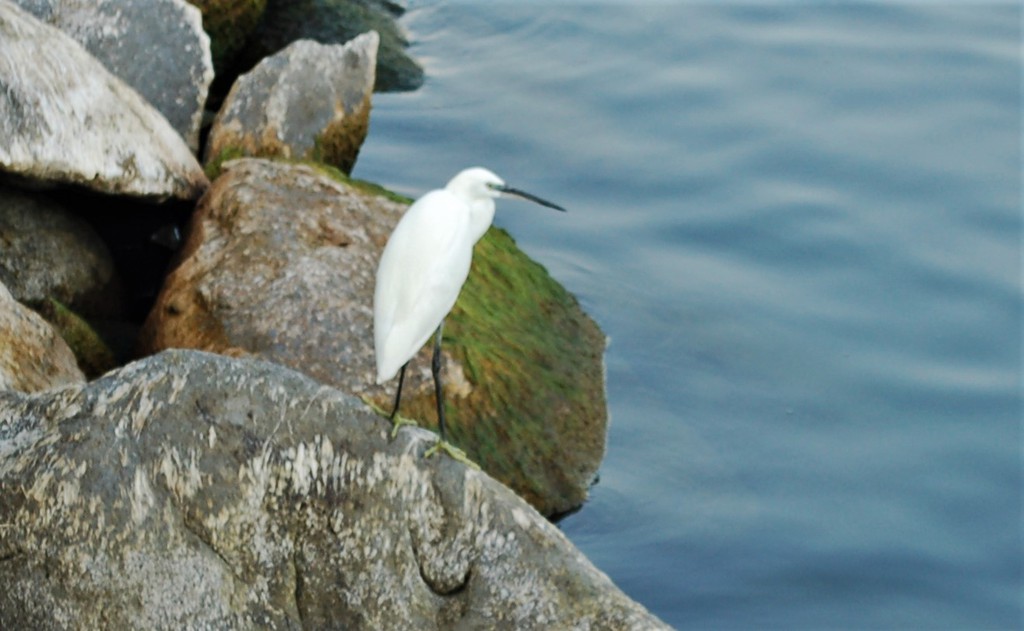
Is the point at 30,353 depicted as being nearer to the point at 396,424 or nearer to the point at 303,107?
the point at 396,424

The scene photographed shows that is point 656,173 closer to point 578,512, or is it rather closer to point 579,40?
point 579,40

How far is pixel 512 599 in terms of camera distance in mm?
4219

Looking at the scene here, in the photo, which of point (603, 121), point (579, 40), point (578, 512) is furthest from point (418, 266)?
point (579, 40)

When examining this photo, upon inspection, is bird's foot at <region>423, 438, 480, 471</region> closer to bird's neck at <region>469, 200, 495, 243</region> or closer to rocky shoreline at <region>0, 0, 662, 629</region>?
rocky shoreline at <region>0, 0, 662, 629</region>

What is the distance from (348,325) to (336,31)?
17.3ft

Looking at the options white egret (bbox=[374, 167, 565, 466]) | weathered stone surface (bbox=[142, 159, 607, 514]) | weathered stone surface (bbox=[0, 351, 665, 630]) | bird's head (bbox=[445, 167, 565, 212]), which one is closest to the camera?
weathered stone surface (bbox=[0, 351, 665, 630])

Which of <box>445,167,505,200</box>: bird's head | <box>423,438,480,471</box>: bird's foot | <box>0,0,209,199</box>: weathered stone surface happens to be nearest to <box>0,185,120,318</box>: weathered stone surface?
<box>0,0,209,199</box>: weathered stone surface

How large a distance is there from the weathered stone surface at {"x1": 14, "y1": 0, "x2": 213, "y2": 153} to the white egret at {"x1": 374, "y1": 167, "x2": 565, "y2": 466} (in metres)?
3.54

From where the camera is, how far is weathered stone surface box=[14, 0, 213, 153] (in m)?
7.83

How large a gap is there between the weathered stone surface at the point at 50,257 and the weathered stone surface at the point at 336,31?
3655mm

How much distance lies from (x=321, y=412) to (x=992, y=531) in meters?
4.21

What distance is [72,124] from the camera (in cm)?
637

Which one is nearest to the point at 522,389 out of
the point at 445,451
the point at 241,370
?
the point at 445,451

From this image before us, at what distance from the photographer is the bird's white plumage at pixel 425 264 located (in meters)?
4.53
